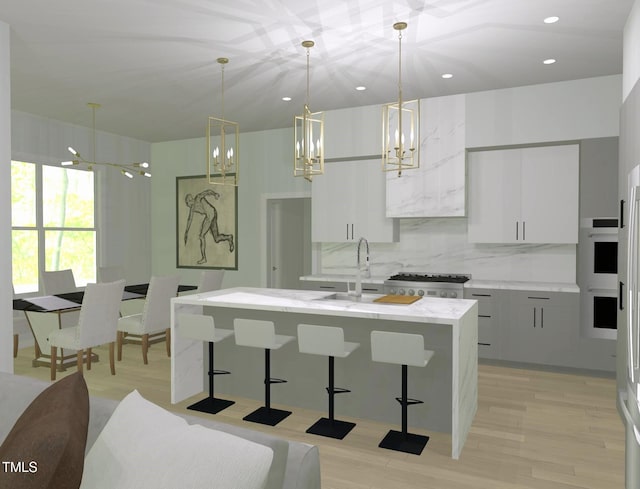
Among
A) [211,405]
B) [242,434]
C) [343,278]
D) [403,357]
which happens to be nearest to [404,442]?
[403,357]

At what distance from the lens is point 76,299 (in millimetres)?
5113

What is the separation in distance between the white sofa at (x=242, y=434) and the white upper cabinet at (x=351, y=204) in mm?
4409

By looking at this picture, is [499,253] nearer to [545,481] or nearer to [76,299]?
[545,481]

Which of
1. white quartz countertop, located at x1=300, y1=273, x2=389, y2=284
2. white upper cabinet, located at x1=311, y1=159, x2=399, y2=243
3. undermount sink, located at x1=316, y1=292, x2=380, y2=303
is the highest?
white upper cabinet, located at x1=311, y1=159, x2=399, y2=243

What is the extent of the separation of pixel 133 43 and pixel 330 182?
286 centimetres

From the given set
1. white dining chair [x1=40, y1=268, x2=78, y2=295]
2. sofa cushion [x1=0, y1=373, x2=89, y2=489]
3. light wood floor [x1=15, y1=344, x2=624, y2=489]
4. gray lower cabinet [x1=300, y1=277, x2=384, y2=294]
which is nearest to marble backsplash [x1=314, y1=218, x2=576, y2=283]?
gray lower cabinet [x1=300, y1=277, x2=384, y2=294]

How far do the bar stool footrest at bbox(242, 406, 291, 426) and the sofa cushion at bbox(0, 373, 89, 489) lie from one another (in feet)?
7.66

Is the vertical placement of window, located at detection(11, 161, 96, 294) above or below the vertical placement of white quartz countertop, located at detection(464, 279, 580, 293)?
above

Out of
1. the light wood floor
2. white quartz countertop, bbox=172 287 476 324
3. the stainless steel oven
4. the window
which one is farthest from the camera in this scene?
the window

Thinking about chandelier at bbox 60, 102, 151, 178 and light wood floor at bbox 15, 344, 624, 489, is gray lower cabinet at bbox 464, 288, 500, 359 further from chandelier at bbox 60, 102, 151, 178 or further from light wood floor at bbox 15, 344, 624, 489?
chandelier at bbox 60, 102, 151, 178

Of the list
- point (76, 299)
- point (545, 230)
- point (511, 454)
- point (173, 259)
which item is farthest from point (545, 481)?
point (173, 259)

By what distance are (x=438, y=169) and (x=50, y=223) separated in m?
5.14

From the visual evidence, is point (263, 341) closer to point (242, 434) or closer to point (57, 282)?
point (242, 434)

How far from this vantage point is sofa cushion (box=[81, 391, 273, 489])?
44.4 inches
